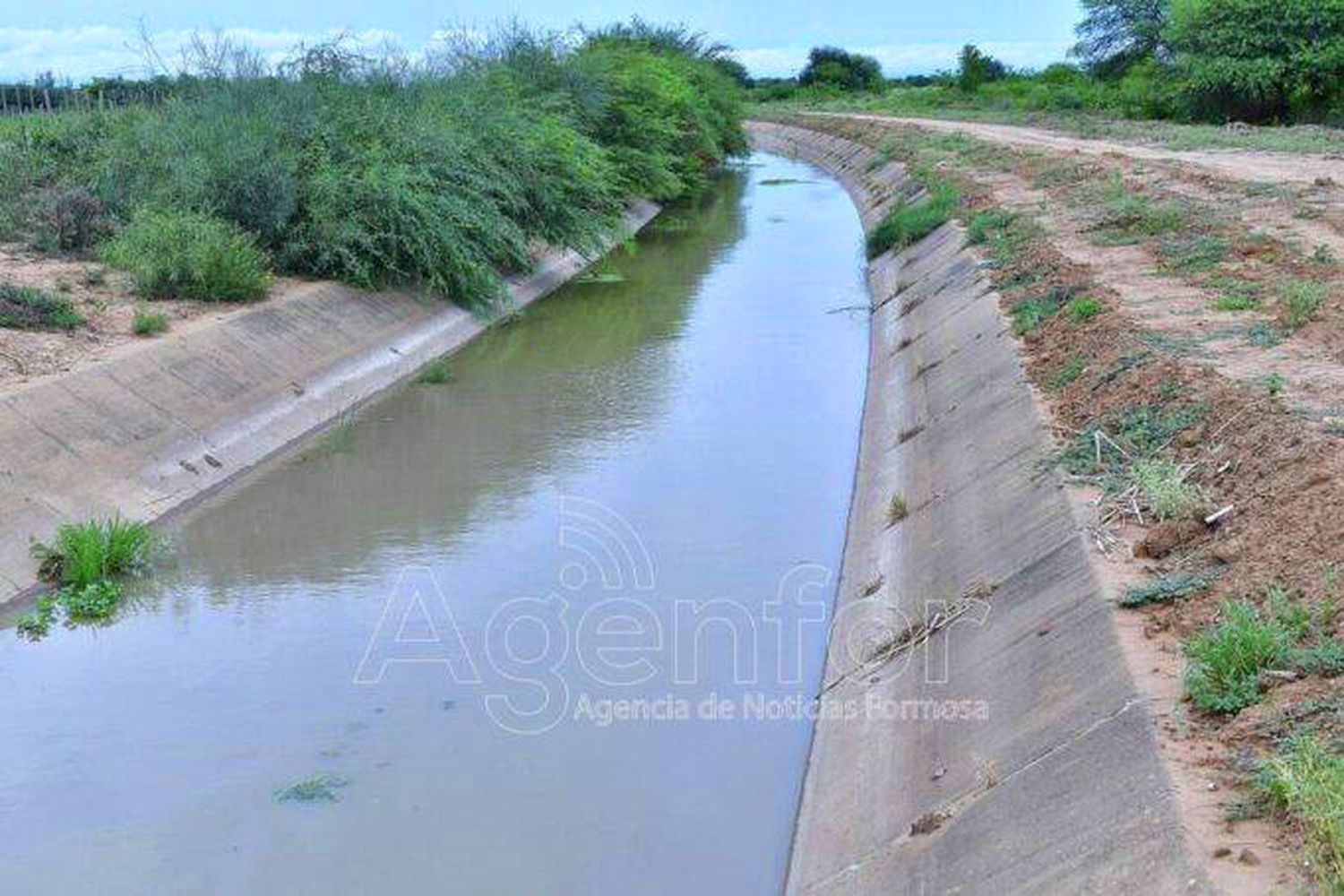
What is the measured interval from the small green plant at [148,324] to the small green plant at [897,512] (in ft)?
27.0

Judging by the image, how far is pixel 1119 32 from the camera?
Answer: 67.8 metres

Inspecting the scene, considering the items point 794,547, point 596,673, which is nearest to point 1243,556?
point 596,673

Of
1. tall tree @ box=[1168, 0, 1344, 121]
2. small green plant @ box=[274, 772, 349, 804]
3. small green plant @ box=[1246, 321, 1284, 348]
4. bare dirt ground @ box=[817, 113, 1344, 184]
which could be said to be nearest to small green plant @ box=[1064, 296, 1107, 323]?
small green plant @ box=[1246, 321, 1284, 348]

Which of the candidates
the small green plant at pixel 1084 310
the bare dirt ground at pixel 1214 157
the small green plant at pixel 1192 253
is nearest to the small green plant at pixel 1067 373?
the small green plant at pixel 1084 310

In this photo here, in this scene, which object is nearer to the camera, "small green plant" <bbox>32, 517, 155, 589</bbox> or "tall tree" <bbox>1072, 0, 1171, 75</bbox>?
"small green plant" <bbox>32, 517, 155, 589</bbox>

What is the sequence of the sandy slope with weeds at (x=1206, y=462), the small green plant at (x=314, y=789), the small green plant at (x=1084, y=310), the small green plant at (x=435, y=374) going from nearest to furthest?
the sandy slope with weeds at (x=1206, y=462), the small green plant at (x=314, y=789), the small green plant at (x=1084, y=310), the small green plant at (x=435, y=374)

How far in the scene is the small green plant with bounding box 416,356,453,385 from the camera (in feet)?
63.0

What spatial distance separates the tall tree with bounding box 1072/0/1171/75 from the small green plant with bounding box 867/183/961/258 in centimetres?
3906

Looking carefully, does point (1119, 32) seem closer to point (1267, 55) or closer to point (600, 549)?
point (1267, 55)

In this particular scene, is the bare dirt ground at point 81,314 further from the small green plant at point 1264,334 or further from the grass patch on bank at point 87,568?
the small green plant at point 1264,334

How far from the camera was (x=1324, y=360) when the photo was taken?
11.0 m

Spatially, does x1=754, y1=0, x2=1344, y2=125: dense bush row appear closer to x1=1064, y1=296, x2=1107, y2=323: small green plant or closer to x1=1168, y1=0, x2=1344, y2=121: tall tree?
x1=1168, y1=0, x2=1344, y2=121: tall tree

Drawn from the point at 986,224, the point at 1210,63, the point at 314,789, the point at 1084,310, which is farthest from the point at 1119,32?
the point at 314,789

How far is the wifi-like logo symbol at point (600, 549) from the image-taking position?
11133mm
